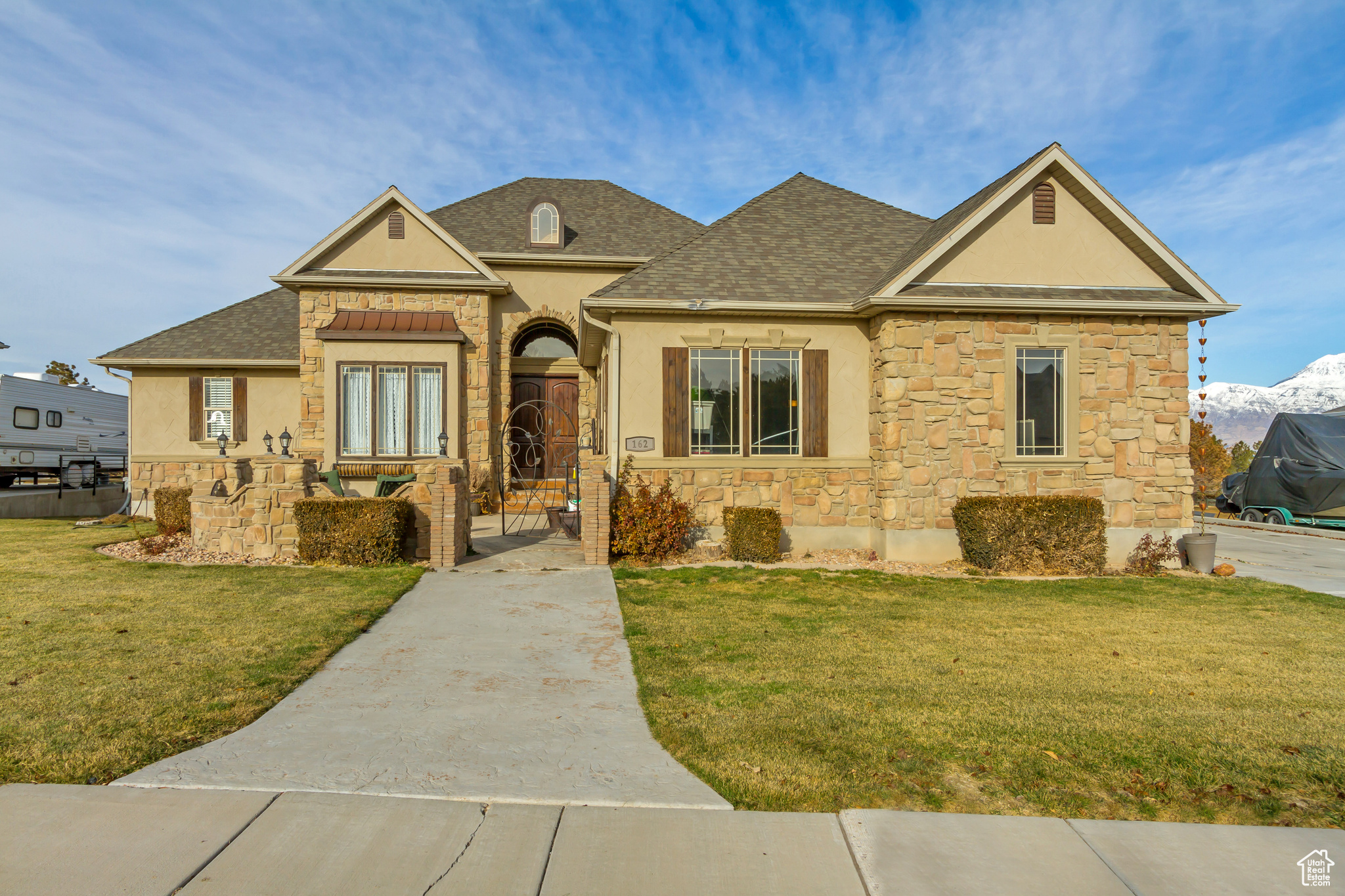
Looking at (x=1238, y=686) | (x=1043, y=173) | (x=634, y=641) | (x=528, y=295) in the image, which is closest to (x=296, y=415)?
(x=528, y=295)

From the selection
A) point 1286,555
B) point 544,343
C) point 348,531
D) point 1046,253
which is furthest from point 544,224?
point 1286,555

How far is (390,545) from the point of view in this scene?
10.3m

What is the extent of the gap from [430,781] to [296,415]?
630 inches

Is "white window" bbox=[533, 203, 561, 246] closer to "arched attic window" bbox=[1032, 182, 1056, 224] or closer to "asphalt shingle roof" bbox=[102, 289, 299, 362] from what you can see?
"asphalt shingle roof" bbox=[102, 289, 299, 362]

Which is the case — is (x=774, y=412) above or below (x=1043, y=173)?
below

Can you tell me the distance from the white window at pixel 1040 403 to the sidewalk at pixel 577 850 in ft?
29.7

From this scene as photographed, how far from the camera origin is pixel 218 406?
17578mm

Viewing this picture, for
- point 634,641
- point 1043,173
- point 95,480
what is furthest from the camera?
point 95,480

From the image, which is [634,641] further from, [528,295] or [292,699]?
[528,295]

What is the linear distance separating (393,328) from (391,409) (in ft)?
5.66

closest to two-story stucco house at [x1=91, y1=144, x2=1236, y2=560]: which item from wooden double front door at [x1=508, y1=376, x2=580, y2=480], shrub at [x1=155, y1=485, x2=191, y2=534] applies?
wooden double front door at [x1=508, y1=376, x2=580, y2=480]

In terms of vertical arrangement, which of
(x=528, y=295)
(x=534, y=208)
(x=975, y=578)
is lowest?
(x=975, y=578)

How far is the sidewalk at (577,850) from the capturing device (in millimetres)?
2977

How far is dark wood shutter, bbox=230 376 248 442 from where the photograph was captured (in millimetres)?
17484
